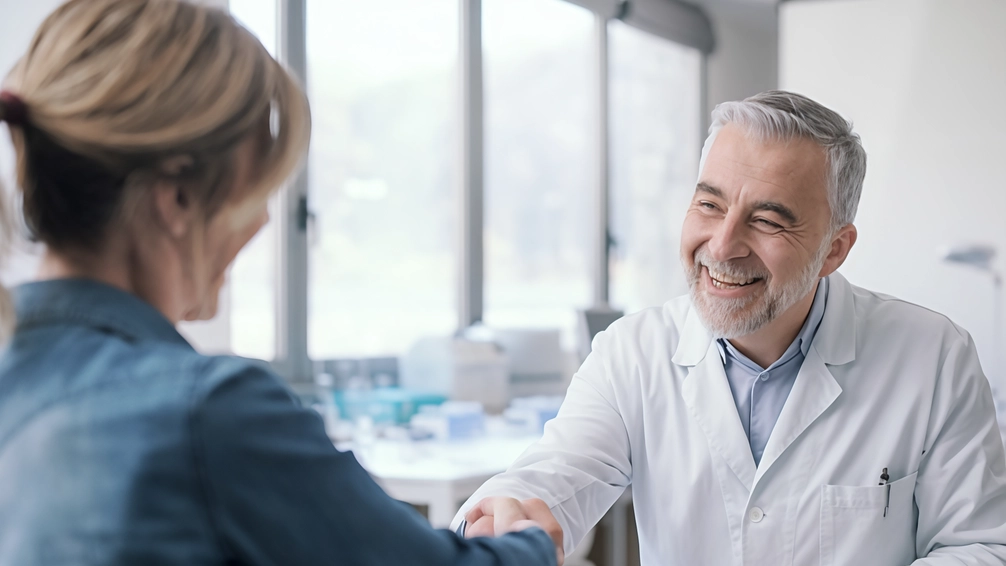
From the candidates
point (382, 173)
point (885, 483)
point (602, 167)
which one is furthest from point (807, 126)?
point (602, 167)

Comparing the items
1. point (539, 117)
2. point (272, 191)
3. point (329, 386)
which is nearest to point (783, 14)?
point (539, 117)

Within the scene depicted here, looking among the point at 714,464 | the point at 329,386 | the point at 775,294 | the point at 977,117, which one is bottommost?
the point at 329,386

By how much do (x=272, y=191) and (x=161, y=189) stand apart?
3.9 inches

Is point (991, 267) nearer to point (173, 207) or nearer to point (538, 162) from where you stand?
point (538, 162)

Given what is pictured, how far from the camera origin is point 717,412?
4.65 ft

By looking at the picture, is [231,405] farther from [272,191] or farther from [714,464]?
[714,464]

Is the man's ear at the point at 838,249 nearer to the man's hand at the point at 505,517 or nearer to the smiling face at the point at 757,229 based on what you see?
the smiling face at the point at 757,229

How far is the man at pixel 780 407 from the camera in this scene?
4.35 ft

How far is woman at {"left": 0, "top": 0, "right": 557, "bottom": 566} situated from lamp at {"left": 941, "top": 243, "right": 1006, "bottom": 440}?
3.08 m

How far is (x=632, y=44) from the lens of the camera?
15.8 ft

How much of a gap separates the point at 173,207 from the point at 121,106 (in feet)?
0.31

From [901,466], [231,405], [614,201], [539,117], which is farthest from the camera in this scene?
[614,201]

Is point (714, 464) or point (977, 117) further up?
point (977, 117)

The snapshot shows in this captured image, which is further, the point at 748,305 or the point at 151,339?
the point at 748,305
